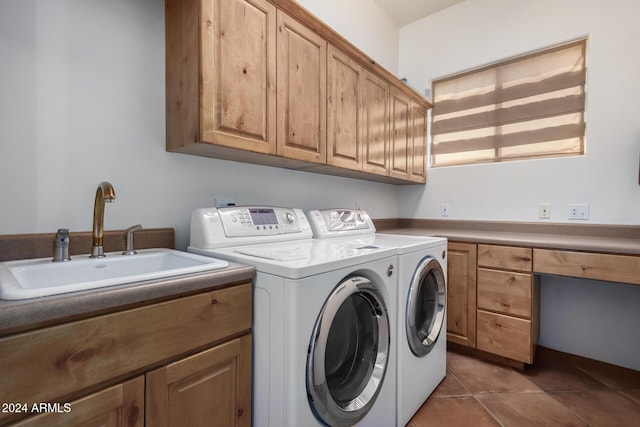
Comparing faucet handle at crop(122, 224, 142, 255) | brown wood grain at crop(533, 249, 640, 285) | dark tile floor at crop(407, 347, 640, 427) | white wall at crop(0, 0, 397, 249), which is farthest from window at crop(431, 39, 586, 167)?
faucet handle at crop(122, 224, 142, 255)

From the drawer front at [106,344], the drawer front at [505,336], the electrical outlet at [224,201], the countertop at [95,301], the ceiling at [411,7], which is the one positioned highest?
the ceiling at [411,7]

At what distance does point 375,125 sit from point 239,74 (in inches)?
46.3

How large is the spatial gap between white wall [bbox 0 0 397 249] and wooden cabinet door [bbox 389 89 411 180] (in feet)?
4.87

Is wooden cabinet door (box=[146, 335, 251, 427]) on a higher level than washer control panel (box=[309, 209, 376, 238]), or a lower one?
lower

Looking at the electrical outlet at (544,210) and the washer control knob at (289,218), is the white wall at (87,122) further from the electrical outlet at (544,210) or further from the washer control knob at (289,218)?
the electrical outlet at (544,210)

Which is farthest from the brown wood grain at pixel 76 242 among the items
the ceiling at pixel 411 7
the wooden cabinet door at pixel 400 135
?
the ceiling at pixel 411 7

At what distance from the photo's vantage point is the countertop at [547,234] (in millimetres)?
1682

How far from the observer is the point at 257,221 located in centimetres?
154

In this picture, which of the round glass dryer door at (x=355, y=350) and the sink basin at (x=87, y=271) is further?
the round glass dryer door at (x=355, y=350)

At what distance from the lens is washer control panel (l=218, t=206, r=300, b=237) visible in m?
1.43

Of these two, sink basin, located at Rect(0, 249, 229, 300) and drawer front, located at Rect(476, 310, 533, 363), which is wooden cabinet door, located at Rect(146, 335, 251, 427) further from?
drawer front, located at Rect(476, 310, 533, 363)

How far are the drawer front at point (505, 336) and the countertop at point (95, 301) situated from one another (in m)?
1.90

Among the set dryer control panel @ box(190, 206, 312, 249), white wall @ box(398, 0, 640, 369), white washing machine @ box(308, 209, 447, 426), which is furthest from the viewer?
white wall @ box(398, 0, 640, 369)

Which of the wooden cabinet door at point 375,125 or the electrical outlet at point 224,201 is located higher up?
the wooden cabinet door at point 375,125
